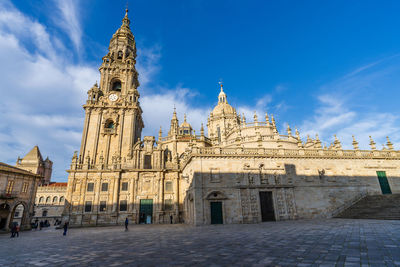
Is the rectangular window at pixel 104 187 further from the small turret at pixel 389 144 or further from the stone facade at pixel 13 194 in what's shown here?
the small turret at pixel 389 144

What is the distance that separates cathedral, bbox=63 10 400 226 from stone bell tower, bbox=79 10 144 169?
6.8 inches

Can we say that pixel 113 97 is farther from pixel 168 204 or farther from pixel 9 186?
pixel 168 204

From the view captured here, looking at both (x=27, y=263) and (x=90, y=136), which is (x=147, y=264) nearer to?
(x=27, y=263)

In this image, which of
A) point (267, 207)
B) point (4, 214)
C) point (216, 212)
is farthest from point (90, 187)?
point (267, 207)

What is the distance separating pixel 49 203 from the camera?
5550 cm

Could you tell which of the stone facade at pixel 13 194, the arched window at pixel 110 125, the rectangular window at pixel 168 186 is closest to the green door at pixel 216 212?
the rectangular window at pixel 168 186

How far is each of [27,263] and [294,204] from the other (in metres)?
24.2

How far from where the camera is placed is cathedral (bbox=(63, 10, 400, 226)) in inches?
925

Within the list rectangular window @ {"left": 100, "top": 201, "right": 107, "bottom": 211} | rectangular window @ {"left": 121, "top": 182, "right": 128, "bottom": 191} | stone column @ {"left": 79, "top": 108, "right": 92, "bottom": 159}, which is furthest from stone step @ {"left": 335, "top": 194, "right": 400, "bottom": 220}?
stone column @ {"left": 79, "top": 108, "right": 92, "bottom": 159}

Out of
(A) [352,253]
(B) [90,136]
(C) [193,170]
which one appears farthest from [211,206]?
(B) [90,136]

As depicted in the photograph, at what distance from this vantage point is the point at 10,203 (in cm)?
2444

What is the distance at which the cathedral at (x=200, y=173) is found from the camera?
23484mm

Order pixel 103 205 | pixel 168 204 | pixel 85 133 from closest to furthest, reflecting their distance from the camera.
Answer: pixel 103 205, pixel 168 204, pixel 85 133

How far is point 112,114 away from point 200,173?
22.8 meters
